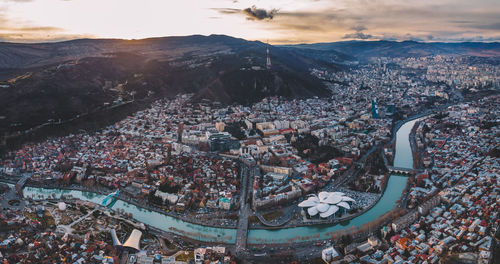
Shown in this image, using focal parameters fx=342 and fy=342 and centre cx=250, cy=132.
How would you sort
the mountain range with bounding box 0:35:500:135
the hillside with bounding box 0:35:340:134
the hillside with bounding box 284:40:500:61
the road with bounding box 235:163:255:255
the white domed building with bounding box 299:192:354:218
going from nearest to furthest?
the road with bounding box 235:163:255:255, the white domed building with bounding box 299:192:354:218, the hillside with bounding box 0:35:340:134, the mountain range with bounding box 0:35:500:135, the hillside with bounding box 284:40:500:61

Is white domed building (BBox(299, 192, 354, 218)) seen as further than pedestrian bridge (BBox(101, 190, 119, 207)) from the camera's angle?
No

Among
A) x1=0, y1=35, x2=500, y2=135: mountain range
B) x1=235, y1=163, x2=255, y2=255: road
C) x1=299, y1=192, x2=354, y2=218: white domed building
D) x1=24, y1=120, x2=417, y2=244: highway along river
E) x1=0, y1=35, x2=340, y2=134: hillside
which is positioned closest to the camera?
x1=235, y1=163, x2=255, y2=255: road

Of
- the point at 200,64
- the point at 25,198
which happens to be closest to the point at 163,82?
the point at 200,64

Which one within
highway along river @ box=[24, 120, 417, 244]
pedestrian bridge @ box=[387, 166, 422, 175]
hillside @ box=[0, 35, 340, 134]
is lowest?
highway along river @ box=[24, 120, 417, 244]

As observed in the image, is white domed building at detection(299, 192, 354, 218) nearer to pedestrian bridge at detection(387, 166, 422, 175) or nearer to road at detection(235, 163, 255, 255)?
road at detection(235, 163, 255, 255)

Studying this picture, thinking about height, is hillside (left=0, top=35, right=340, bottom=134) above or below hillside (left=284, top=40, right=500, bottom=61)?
below

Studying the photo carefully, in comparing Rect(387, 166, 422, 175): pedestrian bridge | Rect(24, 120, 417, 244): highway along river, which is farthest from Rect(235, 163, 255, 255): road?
Rect(387, 166, 422, 175): pedestrian bridge
